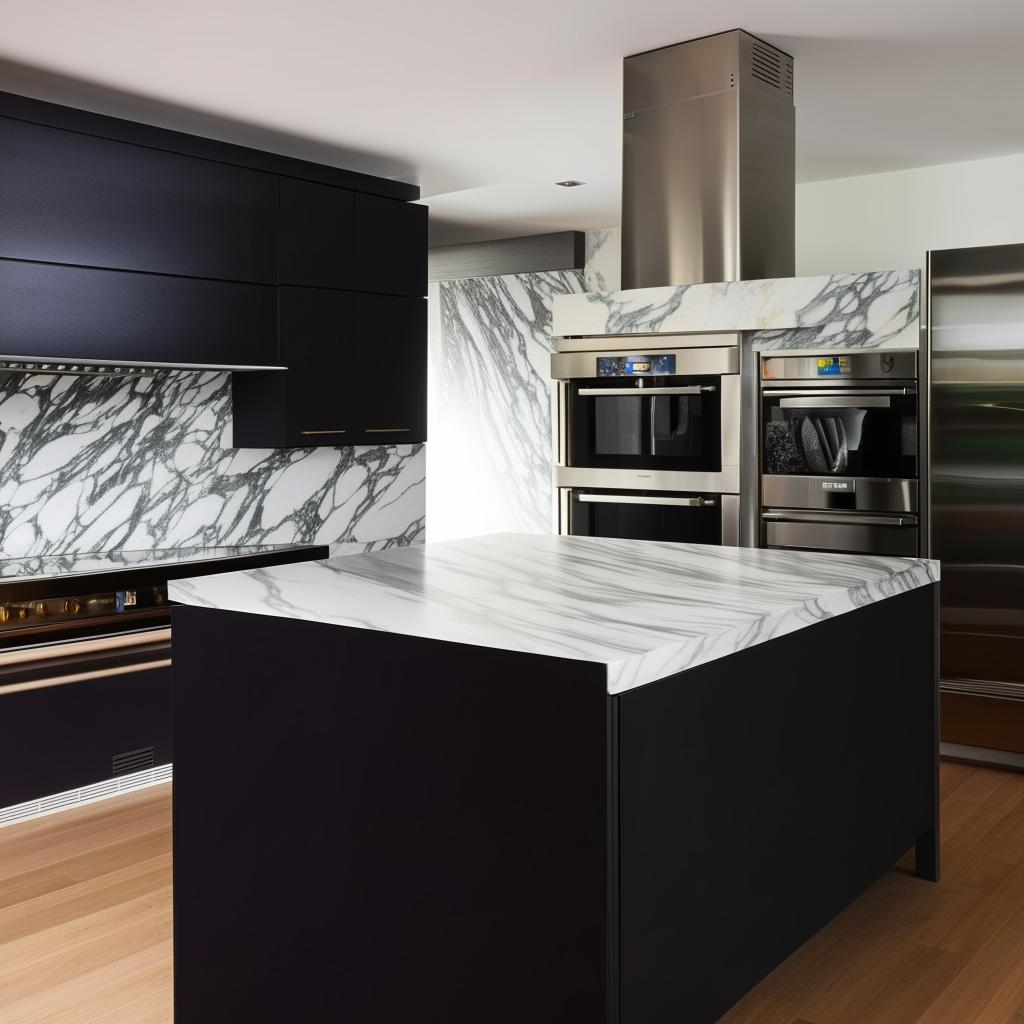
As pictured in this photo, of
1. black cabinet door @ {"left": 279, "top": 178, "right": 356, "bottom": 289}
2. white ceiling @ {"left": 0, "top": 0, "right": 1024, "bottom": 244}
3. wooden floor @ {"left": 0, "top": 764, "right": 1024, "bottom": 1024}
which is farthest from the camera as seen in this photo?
black cabinet door @ {"left": 279, "top": 178, "right": 356, "bottom": 289}

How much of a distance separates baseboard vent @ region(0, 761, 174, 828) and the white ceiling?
7.17 feet

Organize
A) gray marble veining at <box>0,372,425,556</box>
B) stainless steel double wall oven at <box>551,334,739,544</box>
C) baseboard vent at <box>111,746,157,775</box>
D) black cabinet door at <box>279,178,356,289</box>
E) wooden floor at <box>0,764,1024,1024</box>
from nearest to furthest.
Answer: wooden floor at <box>0,764,1024,1024</box> < baseboard vent at <box>111,746,157,775</box> < stainless steel double wall oven at <box>551,334,739,544</box> < gray marble veining at <box>0,372,425,556</box> < black cabinet door at <box>279,178,356,289</box>

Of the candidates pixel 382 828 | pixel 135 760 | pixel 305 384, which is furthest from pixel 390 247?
pixel 382 828

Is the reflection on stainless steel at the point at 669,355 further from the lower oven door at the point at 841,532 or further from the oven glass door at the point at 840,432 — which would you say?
the lower oven door at the point at 841,532

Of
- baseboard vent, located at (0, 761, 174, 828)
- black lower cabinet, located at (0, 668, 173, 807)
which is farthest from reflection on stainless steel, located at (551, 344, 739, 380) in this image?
baseboard vent, located at (0, 761, 174, 828)

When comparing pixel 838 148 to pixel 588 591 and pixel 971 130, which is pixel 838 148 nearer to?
pixel 971 130

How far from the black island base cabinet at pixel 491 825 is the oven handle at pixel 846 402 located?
62.1 inches

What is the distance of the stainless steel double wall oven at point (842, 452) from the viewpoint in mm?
3752

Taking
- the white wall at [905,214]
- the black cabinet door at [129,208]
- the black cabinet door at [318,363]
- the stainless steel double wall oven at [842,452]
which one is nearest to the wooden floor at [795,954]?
the stainless steel double wall oven at [842,452]

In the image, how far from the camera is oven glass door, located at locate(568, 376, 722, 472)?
3891mm

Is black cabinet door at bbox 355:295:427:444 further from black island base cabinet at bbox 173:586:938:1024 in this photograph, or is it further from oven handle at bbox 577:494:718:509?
black island base cabinet at bbox 173:586:938:1024

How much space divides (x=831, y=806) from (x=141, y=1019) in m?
1.48

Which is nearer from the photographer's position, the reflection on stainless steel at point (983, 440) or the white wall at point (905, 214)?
the reflection on stainless steel at point (983, 440)

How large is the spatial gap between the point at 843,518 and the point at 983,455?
0.51 m
